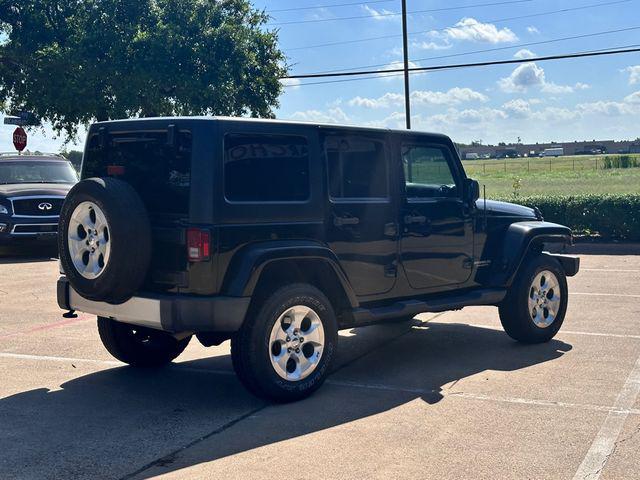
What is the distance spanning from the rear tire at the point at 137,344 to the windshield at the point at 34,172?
35.9 feet

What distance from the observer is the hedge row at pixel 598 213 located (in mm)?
18062

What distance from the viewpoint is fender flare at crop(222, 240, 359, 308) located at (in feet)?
18.9

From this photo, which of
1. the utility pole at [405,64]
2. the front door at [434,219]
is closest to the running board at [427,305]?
the front door at [434,219]

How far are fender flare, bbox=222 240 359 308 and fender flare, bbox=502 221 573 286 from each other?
2323 millimetres

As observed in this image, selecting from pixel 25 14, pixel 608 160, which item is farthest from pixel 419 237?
pixel 608 160

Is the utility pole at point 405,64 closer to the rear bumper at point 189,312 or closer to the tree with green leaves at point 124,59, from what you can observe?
the tree with green leaves at point 124,59

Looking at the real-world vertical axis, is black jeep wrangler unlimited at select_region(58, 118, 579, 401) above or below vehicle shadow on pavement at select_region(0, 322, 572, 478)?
above

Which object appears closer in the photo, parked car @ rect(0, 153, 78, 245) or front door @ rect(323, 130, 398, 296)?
front door @ rect(323, 130, 398, 296)

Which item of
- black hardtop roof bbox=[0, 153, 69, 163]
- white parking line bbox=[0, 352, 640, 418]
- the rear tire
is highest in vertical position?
black hardtop roof bbox=[0, 153, 69, 163]

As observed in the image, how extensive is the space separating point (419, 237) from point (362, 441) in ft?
8.00

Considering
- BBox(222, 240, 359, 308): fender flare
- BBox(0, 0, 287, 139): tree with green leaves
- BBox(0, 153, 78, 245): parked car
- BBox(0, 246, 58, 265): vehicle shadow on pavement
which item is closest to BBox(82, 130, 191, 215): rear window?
BBox(222, 240, 359, 308): fender flare

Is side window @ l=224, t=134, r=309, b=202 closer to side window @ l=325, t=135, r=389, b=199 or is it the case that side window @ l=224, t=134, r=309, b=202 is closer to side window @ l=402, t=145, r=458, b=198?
→ side window @ l=325, t=135, r=389, b=199

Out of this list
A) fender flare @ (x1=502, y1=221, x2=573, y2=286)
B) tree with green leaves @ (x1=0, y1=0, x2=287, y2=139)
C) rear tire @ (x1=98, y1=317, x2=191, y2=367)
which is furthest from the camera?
tree with green leaves @ (x1=0, y1=0, x2=287, y2=139)

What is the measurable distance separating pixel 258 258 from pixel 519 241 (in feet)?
10.2
